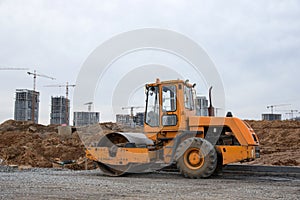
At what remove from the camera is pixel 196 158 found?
1069 cm

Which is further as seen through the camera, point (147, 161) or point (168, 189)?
point (147, 161)

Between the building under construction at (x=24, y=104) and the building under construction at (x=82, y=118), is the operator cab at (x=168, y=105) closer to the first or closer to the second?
the building under construction at (x=82, y=118)

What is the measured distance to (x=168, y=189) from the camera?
8.36 m

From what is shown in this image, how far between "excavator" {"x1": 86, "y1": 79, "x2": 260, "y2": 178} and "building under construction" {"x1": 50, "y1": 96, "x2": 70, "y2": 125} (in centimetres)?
4710

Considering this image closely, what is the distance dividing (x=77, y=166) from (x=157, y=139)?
538 cm

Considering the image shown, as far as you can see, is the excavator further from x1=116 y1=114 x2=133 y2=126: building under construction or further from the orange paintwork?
x1=116 y1=114 x2=133 y2=126: building under construction

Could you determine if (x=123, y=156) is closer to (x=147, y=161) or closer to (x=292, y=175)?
(x=147, y=161)

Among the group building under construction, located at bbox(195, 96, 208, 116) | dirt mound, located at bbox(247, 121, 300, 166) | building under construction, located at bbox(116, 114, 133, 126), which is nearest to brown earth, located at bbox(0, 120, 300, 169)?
dirt mound, located at bbox(247, 121, 300, 166)

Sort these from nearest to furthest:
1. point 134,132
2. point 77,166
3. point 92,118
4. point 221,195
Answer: point 221,195 → point 134,132 → point 77,166 → point 92,118

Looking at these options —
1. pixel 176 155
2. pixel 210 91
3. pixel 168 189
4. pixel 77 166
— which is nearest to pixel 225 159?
pixel 176 155

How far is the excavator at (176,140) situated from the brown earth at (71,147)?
3.58 feet

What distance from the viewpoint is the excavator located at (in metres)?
10.7

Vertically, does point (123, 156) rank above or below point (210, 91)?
below

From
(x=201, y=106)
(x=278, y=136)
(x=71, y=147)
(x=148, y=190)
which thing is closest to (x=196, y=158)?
(x=201, y=106)
